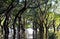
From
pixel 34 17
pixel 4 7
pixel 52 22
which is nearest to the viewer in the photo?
pixel 4 7

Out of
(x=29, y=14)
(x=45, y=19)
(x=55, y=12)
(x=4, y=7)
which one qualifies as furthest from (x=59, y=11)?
(x=4, y=7)

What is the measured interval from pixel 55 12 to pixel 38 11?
3235 millimetres

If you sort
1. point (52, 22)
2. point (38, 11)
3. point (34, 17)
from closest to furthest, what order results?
point (38, 11) → point (34, 17) → point (52, 22)

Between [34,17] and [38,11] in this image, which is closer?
[38,11]

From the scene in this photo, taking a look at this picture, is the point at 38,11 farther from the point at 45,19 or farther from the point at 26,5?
the point at 26,5

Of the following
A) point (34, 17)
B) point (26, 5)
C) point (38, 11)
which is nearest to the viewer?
point (26, 5)

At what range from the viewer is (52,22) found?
3070 cm

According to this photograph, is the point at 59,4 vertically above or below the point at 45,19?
above

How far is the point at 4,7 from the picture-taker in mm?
18953

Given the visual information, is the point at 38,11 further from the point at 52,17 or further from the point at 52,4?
the point at 52,17

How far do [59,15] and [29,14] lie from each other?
508 centimetres

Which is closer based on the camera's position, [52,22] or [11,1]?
[11,1]

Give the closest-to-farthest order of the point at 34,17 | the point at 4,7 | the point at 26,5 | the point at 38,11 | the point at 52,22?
the point at 26,5 < the point at 4,7 < the point at 38,11 < the point at 34,17 < the point at 52,22

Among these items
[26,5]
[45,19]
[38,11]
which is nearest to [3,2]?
[26,5]
